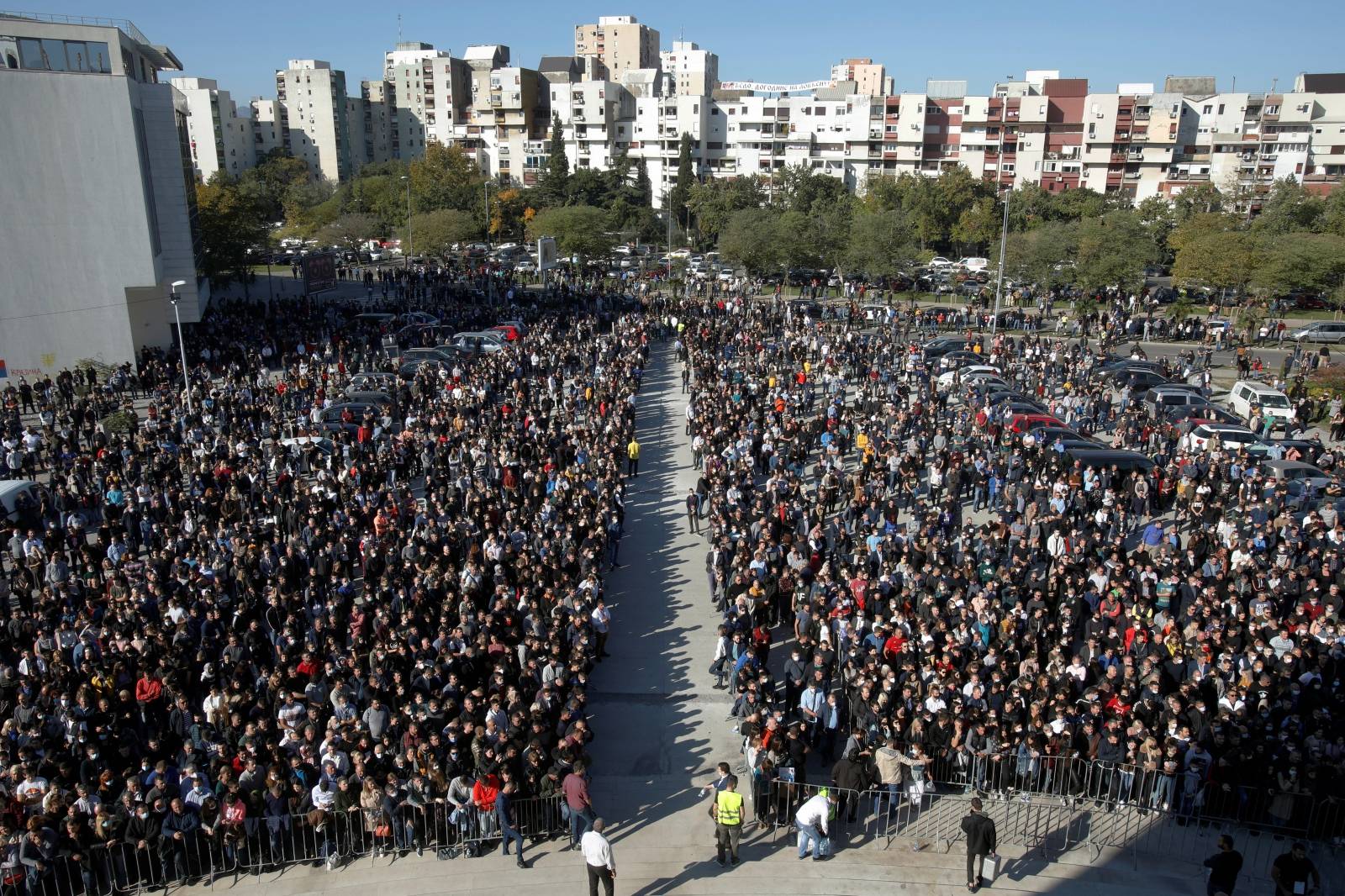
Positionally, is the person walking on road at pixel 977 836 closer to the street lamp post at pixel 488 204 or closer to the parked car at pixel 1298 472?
the parked car at pixel 1298 472

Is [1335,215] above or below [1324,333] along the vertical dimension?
above

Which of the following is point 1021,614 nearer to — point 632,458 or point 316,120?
point 632,458

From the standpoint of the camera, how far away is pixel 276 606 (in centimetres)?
1246

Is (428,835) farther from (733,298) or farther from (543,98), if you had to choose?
(543,98)

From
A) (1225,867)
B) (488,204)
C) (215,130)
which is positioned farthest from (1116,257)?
(215,130)

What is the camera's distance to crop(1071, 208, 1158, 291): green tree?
1528 inches

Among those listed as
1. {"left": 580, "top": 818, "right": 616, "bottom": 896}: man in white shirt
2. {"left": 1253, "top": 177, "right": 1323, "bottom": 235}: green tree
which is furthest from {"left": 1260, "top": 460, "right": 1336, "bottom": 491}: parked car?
{"left": 1253, "top": 177, "right": 1323, "bottom": 235}: green tree

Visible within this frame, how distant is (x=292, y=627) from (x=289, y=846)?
135 inches

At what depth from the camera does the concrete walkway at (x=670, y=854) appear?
8.72 meters

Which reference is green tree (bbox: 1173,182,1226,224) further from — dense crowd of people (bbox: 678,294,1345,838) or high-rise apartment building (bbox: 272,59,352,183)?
high-rise apartment building (bbox: 272,59,352,183)

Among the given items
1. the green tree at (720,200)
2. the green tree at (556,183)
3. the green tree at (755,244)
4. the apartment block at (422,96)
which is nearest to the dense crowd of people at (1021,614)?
the green tree at (755,244)

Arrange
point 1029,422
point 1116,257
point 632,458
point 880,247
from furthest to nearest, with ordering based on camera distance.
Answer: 1. point 880,247
2. point 1116,257
3. point 1029,422
4. point 632,458

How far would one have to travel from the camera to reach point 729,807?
339 inches

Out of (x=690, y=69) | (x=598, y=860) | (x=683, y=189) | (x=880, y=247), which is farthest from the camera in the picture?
(x=690, y=69)
